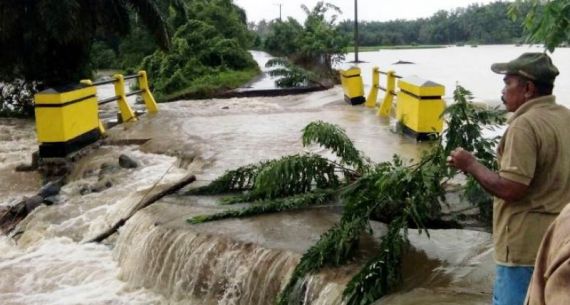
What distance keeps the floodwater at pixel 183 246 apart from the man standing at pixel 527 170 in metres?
1.28

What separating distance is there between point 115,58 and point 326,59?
1154 inches

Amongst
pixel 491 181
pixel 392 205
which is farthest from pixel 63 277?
pixel 491 181

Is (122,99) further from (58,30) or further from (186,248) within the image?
(186,248)

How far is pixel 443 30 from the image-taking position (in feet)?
372

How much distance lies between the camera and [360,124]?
12531 millimetres

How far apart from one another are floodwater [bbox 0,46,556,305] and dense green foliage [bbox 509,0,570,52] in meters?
1.76

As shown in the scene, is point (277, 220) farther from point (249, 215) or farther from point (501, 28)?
point (501, 28)

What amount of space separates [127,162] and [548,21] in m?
7.37

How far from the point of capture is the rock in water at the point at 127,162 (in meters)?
9.52

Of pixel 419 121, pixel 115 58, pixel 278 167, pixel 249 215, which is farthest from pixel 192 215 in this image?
pixel 115 58

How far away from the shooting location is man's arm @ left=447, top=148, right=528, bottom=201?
2869 mm

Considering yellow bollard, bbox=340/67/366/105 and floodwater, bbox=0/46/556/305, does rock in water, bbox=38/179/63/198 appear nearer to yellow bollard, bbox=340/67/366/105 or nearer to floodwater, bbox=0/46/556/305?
floodwater, bbox=0/46/556/305

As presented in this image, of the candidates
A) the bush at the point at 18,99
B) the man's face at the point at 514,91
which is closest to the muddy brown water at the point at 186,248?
the man's face at the point at 514,91

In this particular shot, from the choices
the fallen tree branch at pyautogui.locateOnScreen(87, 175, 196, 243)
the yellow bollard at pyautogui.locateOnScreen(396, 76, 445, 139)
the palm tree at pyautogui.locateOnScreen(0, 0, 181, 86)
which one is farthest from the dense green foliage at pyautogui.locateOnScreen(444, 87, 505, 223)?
the palm tree at pyautogui.locateOnScreen(0, 0, 181, 86)
